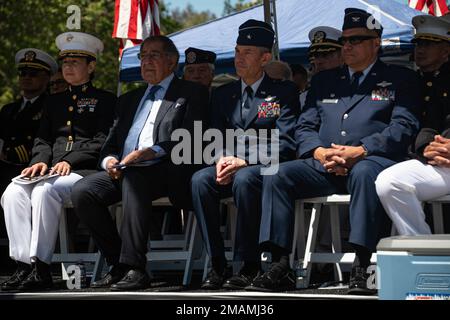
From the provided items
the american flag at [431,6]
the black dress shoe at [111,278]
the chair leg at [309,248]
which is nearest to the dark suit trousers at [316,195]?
the chair leg at [309,248]

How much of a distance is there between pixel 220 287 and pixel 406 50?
3.65 meters

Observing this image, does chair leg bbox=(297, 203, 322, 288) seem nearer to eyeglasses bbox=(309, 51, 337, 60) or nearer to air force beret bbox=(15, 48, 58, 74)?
eyeglasses bbox=(309, 51, 337, 60)

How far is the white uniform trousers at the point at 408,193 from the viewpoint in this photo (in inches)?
253

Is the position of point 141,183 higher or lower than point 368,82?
lower

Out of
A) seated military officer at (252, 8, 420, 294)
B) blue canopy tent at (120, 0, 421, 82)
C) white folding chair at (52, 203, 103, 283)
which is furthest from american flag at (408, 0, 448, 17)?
white folding chair at (52, 203, 103, 283)

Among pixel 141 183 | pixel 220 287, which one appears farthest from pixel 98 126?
pixel 220 287

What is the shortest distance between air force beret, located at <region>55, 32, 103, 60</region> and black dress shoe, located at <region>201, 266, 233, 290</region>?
92.0 inches

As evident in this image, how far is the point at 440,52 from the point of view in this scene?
7.19 m

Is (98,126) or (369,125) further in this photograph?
(98,126)

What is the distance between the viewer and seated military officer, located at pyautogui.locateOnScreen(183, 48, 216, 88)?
9.21 metres

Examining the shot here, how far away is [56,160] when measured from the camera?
26.5 ft

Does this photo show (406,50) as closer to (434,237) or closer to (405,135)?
(405,135)

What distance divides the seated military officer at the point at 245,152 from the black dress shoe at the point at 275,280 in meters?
0.18

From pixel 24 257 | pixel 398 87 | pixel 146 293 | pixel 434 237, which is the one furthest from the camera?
pixel 24 257
